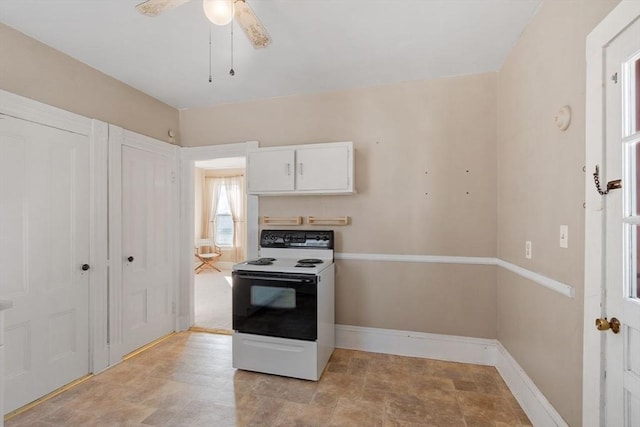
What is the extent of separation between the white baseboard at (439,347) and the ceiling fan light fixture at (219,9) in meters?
2.63

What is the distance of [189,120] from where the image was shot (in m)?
3.38

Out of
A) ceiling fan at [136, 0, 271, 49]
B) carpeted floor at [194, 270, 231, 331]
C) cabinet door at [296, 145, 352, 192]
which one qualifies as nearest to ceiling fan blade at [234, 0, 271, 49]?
ceiling fan at [136, 0, 271, 49]

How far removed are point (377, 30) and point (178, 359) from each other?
317cm

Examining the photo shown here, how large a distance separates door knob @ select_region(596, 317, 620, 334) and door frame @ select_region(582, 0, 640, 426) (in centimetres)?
5

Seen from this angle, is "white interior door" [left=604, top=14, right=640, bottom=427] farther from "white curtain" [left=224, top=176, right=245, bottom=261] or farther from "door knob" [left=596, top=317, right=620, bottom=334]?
"white curtain" [left=224, top=176, right=245, bottom=261]

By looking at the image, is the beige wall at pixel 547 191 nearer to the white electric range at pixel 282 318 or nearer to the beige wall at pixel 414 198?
the beige wall at pixel 414 198

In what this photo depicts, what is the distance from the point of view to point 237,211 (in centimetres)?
693

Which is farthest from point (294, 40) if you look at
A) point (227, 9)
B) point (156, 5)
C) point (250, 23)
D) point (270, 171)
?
point (270, 171)

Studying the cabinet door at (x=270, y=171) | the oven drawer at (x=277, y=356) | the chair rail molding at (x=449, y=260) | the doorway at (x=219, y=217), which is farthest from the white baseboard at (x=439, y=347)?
the doorway at (x=219, y=217)

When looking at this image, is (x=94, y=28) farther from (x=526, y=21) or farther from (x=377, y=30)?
(x=526, y=21)

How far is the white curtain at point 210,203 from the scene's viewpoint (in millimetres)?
7039

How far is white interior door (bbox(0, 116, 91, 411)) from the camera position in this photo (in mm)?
1903

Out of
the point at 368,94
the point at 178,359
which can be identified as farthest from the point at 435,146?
the point at 178,359

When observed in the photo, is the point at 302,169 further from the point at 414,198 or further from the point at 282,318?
the point at 282,318
